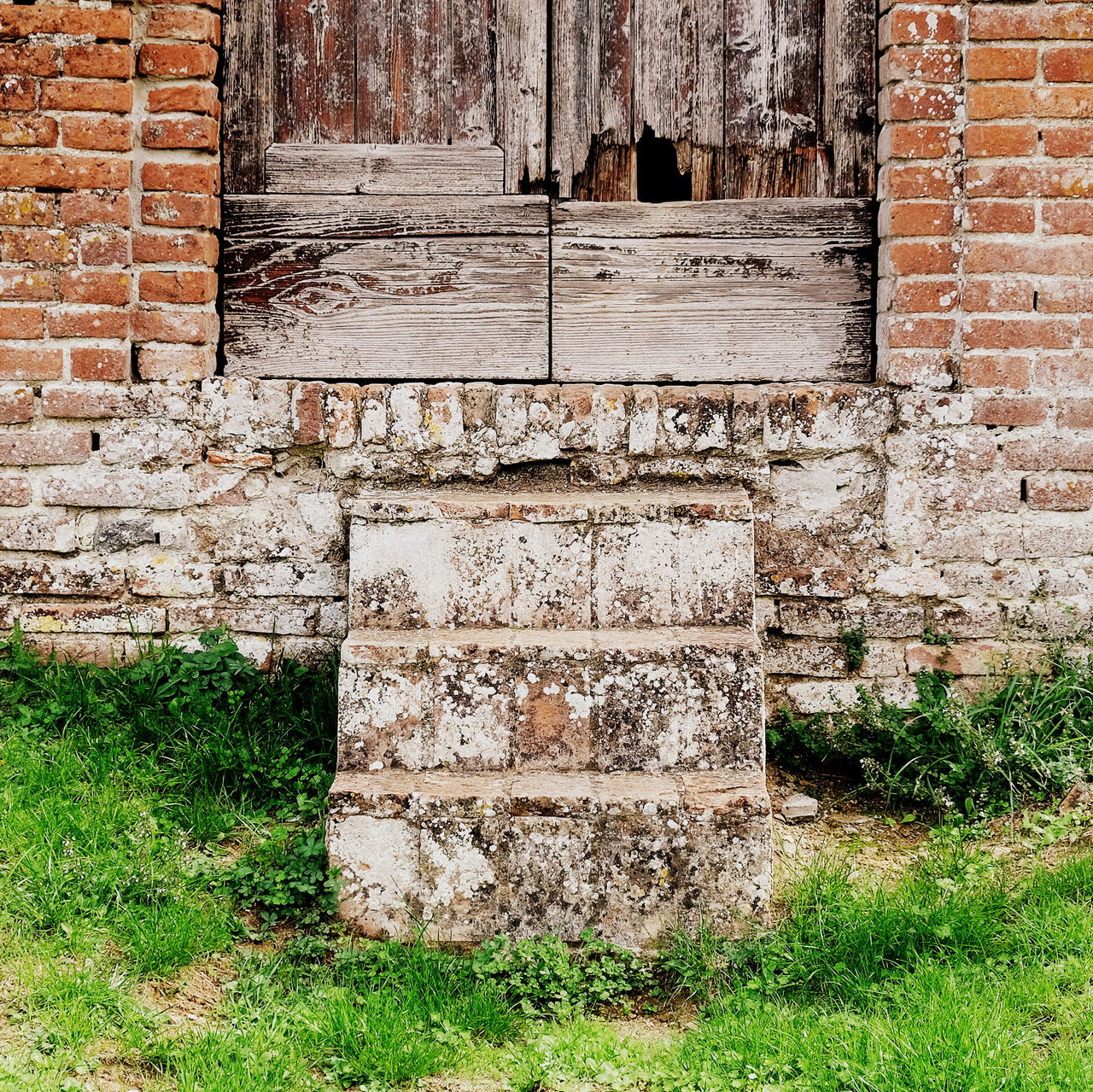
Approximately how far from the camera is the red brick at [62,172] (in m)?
2.91

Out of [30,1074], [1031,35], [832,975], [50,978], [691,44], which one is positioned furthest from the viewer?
[691,44]

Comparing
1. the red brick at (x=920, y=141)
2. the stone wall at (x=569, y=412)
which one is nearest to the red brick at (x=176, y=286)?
the stone wall at (x=569, y=412)

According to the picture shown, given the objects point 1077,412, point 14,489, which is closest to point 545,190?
point 1077,412

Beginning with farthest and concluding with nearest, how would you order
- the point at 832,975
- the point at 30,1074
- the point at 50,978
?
the point at 832,975, the point at 50,978, the point at 30,1074

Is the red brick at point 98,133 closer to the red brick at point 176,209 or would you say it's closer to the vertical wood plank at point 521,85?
the red brick at point 176,209

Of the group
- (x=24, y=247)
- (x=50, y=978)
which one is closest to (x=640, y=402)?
(x=24, y=247)

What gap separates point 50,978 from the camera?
2.02m

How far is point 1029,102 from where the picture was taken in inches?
115

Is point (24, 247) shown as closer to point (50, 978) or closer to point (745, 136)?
point (50, 978)

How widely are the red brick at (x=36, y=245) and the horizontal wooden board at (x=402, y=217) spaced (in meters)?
0.56

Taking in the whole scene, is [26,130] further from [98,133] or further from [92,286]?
[92,286]

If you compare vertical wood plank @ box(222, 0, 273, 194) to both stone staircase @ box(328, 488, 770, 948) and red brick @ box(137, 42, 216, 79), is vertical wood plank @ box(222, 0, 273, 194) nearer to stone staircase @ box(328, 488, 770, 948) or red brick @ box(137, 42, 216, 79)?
red brick @ box(137, 42, 216, 79)

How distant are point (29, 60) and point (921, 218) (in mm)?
2796

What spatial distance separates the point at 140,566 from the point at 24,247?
1.04 m
